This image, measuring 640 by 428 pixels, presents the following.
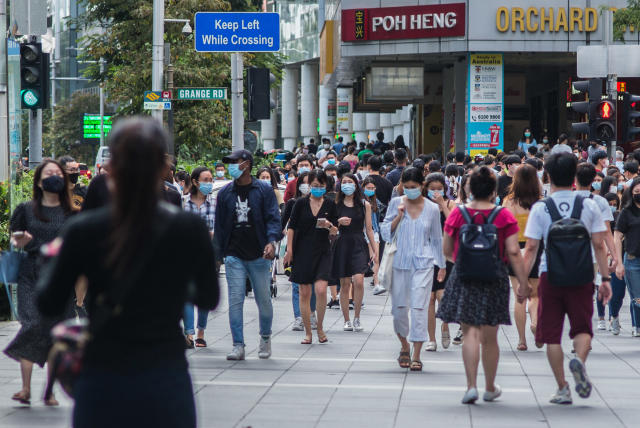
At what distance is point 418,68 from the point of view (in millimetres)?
33188

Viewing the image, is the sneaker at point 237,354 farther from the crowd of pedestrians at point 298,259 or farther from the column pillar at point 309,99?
the column pillar at point 309,99

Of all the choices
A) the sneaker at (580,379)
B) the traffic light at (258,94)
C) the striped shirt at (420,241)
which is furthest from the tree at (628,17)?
the sneaker at (580,379)

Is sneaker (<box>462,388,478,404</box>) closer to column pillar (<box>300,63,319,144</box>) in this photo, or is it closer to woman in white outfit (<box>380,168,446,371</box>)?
woman in white outfit (<box>380,168,446,371</box>)

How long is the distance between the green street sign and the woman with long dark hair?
17.4 m

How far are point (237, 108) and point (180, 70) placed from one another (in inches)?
707

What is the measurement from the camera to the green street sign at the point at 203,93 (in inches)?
851

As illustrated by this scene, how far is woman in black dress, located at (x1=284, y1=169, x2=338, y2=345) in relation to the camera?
12.0 m

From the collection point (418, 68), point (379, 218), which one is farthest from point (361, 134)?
point (379, 218)

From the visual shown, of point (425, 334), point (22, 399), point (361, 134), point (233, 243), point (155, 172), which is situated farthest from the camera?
point (361, 134)

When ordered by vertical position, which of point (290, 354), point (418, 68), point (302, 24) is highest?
point (302, 24)

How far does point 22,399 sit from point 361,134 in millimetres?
67326

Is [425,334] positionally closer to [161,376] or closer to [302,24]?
[161,376]

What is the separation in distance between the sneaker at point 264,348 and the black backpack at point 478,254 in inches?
113

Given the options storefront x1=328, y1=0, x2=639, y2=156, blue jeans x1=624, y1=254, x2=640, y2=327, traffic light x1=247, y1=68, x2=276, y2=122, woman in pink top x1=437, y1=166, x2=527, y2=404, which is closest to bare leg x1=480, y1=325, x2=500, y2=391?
woman in pink top x1=437, y1=166, x2=527, y2=404
